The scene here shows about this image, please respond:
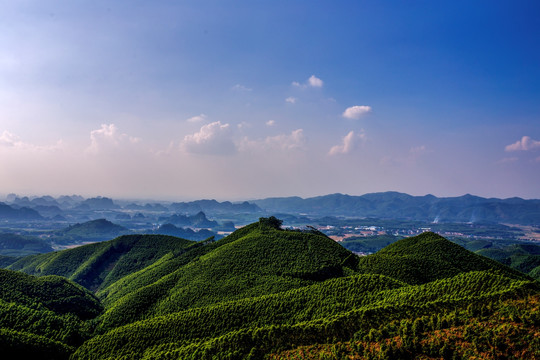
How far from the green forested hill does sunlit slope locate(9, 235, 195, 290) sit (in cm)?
1662

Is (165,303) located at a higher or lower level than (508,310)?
lower

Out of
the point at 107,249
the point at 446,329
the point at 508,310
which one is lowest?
the point at 107,249

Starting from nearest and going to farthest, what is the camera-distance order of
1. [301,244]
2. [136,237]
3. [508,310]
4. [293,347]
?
1. [508,310]
2. [293,347]
3. [301,244]
4. [136,237]

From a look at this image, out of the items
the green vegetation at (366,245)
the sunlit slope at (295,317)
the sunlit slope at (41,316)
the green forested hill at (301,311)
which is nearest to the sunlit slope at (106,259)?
the green forested hill at (301,311)

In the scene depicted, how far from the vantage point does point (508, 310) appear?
2147 cm

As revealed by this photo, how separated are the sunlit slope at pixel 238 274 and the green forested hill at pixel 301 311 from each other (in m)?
0.17

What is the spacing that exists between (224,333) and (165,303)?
14.3 m

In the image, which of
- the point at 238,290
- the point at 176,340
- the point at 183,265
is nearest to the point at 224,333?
the point at 176,340

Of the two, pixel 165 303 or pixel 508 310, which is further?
pixel 165 303

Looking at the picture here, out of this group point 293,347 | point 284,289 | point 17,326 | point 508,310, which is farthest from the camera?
point 284,289

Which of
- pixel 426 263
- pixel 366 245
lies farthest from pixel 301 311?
pixel 366 245

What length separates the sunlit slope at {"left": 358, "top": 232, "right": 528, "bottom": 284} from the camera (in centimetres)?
4370

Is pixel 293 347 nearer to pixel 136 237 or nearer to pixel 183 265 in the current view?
pixel 183 265

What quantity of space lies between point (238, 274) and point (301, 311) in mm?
16115
